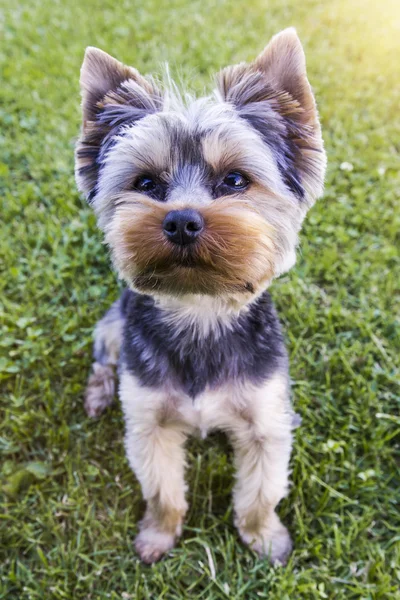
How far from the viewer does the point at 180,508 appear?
3.61 metres

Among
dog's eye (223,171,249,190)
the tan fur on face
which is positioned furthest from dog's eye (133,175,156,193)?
dog's eye (223,171,249,190)

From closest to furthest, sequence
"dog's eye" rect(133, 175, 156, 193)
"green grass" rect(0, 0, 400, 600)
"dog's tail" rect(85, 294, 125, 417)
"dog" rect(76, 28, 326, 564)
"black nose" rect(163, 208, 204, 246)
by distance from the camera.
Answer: "black nose" rect(163, 208, 204, 246), "dog" rect(76, 28, 326, 564), "dog's eye" rect(133, 175, 156, 193), "green grass" rect(0, 0, 400, 600), "dog's tail" rect(85, 294, 125, 417)

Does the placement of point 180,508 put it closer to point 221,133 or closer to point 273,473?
point 273,473

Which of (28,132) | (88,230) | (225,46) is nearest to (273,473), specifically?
(88,230)

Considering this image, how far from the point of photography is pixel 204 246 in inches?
101

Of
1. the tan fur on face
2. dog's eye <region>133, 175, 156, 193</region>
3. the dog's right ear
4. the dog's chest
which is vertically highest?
the dog's right ear

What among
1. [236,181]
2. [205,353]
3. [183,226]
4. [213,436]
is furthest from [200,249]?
[213,436]

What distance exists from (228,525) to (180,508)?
385 mm

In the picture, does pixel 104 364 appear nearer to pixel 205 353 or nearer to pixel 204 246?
pixel 205 353

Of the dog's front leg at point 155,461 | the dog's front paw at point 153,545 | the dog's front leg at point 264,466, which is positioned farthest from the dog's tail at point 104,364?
the dog's front leg at point 264,466

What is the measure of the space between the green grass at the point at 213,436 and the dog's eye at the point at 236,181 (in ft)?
4.51

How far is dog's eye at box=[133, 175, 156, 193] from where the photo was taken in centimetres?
294

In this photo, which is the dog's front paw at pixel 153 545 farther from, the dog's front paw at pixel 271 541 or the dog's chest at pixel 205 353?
the dog's chest at pixel 205 353

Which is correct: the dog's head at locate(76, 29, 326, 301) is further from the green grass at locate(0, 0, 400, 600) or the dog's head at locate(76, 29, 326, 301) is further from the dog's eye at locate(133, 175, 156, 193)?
the green grass at locate(0, 0, 400, 600)
